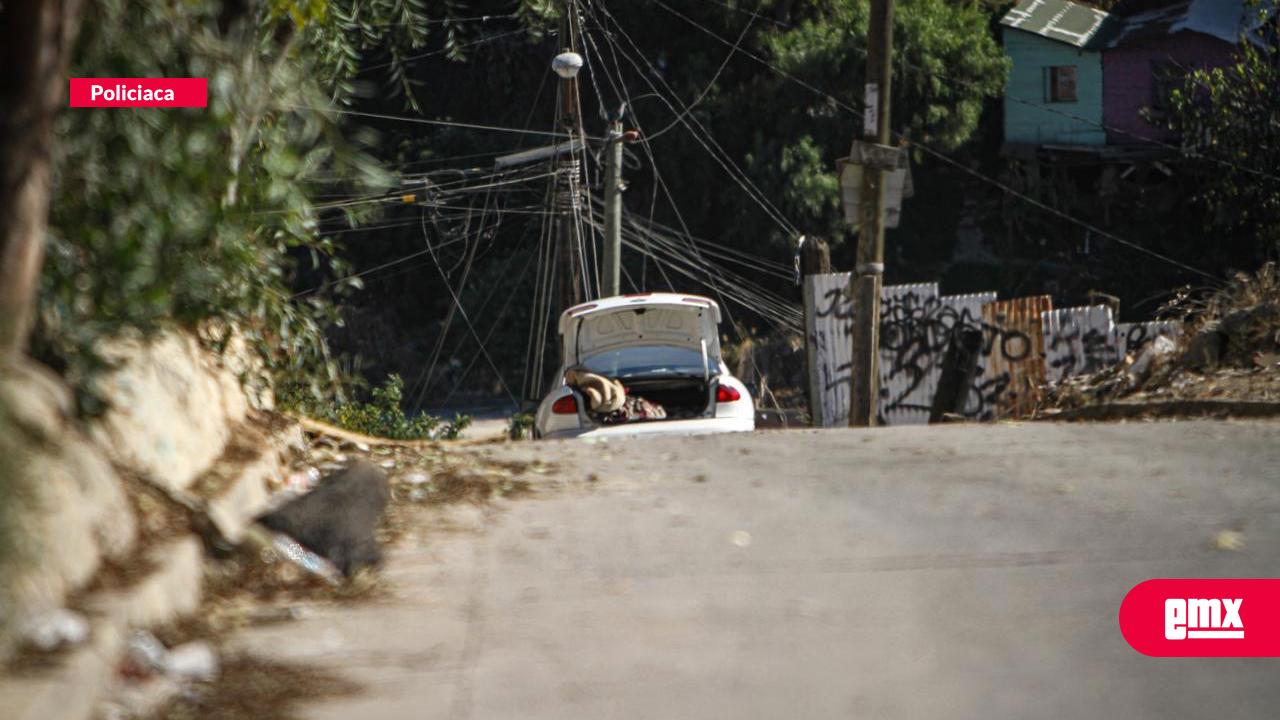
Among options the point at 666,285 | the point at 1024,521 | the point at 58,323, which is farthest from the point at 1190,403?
the point at 666,285

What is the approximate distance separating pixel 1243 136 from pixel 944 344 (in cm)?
1152

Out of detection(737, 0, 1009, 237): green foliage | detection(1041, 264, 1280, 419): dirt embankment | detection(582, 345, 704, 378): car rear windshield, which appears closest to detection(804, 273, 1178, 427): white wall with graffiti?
detection(1041, 264, 1280, 419): dirt embankment

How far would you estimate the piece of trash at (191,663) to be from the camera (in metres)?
3.99

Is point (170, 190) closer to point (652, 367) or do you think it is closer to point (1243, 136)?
point (652, 367)

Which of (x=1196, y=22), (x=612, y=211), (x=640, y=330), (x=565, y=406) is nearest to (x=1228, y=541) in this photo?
(x=565, y=406)

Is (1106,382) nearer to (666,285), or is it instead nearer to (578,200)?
(578,200)

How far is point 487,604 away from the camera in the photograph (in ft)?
16.1

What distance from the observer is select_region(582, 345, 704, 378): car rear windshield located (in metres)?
12.7

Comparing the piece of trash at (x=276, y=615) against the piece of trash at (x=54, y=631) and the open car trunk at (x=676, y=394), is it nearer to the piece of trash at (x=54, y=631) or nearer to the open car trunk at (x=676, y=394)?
Result: the piece of trash at (x=54, y=631)

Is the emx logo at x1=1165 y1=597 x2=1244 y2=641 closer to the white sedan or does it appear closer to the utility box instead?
the white sedan

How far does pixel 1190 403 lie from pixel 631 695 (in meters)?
7.90

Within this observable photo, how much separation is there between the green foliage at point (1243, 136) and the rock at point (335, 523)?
2117cm

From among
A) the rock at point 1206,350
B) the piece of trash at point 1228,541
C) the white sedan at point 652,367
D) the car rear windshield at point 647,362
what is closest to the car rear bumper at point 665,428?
the white sedan at point 652,367

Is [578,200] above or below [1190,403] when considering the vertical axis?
above
